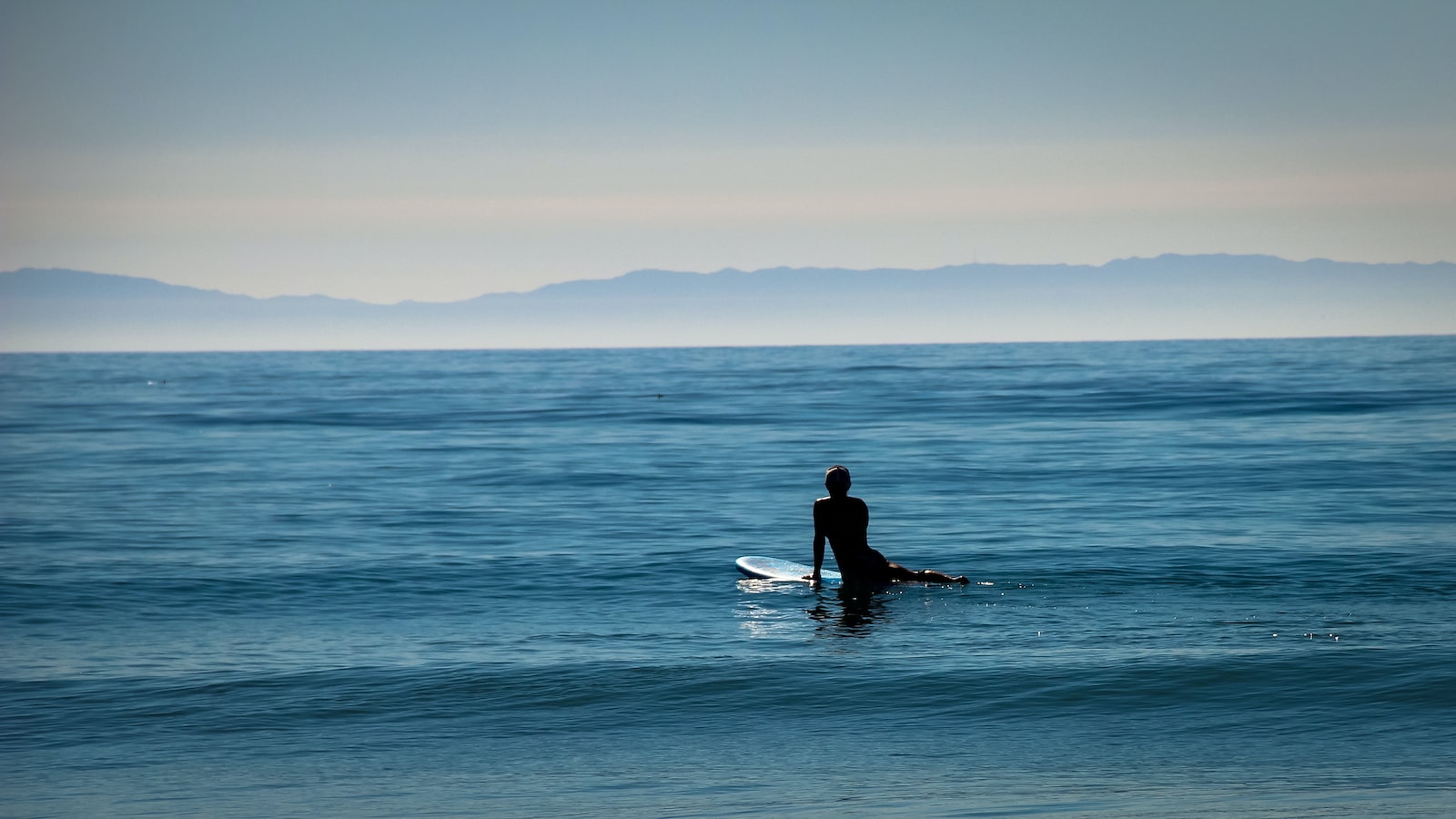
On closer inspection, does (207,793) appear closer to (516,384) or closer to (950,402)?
(950,402)

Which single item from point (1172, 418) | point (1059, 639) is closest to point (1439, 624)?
point (1059, 639)

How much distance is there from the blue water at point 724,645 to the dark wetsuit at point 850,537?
0.44 m

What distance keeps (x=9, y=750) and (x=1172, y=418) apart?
48109mm

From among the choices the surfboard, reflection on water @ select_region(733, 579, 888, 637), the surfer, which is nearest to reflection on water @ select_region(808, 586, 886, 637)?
reflection on water @ select_region(733, 579, 888, 637)

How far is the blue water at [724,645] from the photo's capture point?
9398 millimetres

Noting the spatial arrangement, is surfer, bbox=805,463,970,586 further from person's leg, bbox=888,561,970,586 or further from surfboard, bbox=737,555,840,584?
surfboard, bbox=737,555,840,584

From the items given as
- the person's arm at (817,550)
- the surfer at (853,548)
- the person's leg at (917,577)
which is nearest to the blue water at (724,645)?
the person's leg at (917,577)

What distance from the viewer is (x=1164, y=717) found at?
1080cm

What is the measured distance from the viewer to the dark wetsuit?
15.9 m

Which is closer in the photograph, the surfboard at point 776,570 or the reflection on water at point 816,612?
the reflection on water at point 816,612

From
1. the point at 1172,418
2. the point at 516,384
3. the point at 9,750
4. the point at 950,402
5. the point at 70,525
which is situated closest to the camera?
the point at 9,750

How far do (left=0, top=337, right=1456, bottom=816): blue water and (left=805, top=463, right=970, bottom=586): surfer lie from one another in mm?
426

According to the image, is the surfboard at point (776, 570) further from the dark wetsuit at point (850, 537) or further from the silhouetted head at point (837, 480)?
the silhouetted head at point (837, 480)

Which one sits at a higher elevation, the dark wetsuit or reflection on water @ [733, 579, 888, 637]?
the dark wetsuit
